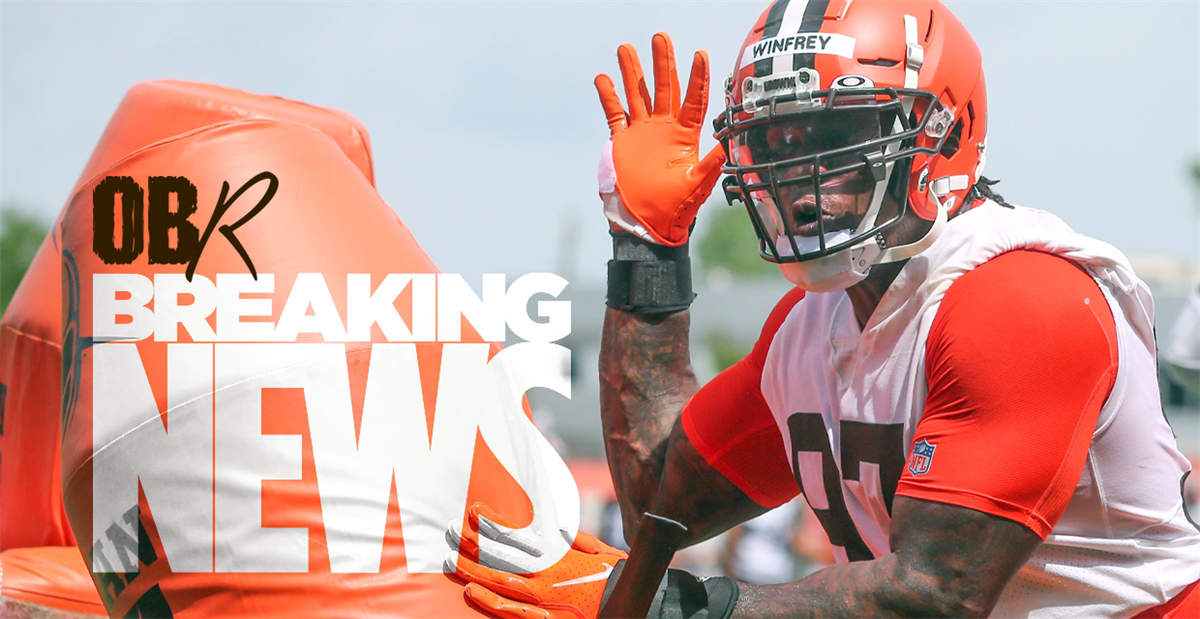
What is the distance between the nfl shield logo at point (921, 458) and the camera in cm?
188

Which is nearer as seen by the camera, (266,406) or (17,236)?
(266,406)

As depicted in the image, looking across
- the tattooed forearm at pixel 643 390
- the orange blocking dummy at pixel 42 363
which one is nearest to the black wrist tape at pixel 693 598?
the tattooed forearm at pixel 643 390

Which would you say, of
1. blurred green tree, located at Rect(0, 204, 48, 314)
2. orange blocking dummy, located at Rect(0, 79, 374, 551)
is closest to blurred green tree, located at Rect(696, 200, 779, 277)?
blurred green tree, located at Rect(0, 204, 48, 314)

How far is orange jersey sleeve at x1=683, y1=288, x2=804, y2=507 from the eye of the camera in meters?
2.58

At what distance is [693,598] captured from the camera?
2055 millimetres

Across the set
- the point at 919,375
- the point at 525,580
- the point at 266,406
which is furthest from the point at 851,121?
the point at 266,406

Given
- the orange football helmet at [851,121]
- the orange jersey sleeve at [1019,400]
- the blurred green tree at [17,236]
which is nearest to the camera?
the orange jersey sleeve at [1019,400]

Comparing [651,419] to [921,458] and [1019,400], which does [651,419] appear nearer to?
[921,458]

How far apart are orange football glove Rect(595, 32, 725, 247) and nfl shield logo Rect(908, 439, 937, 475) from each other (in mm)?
1019

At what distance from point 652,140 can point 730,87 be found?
1.66 feet

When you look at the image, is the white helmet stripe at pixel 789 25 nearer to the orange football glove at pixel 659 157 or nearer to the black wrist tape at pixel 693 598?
the orange football glove at pixel 659 157

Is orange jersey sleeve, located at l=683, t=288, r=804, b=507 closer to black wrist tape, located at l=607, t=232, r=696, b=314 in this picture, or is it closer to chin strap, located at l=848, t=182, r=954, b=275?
black wrist tape, located at l=607, t=232, r=696, b=314

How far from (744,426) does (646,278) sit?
1.56ft

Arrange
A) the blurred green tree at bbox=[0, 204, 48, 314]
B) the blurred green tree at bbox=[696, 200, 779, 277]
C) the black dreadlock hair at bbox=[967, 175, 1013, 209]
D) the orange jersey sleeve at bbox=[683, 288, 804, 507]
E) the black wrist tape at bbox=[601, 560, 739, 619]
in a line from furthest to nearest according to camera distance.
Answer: the blurred green tree at bbox=[696, 200, 779, 277]
the blurred green tree at bbox=[0, 204, 48, 314]
the orange jersey sleeve at bbox=[683, 288, 804, 507]
the black dreadlock hair at bbox=[967, 175, 1013, 209]
the black wrist tape at bbox=[601, 560, 739, 619]
